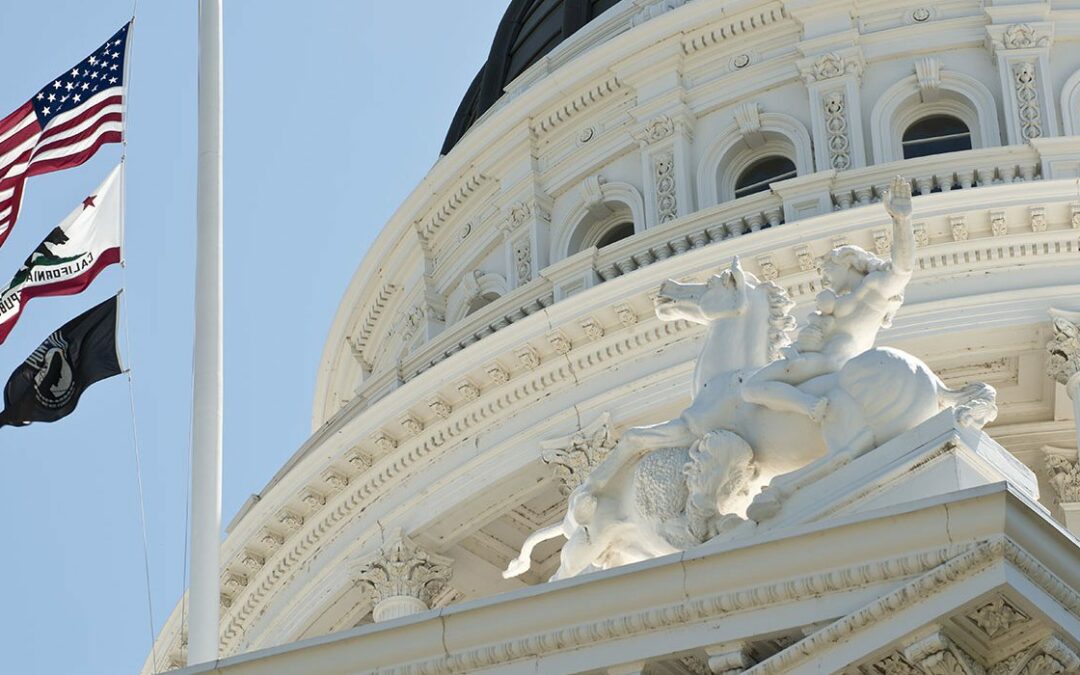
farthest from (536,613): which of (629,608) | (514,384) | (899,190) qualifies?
(514,384)

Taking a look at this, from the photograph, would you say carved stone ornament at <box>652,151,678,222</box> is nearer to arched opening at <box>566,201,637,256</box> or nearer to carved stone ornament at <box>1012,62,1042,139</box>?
arched opening at <box>566,201,637,256</box>

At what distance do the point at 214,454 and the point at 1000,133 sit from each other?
20.4 metres

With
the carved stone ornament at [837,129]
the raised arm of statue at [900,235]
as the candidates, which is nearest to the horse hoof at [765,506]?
the raised arm of statue at [900,235]

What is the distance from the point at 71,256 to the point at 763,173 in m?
19.7

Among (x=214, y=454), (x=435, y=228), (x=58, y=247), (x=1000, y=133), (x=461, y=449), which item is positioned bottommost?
→ (x=214, y=454)

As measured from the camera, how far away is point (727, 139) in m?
42.2

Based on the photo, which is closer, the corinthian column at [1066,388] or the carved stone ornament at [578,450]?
the corinthian column at [1066,388]

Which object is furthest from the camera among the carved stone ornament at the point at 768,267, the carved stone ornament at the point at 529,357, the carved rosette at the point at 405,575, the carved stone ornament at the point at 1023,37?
the carved stone ornament at the point at 1023,37

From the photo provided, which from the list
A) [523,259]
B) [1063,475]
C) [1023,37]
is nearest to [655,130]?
[523,259]

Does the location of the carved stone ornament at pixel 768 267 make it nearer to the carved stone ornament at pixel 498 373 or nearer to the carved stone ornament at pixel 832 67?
the carved stone ornament at pixel 498 373

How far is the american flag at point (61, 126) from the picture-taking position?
79.8 feet

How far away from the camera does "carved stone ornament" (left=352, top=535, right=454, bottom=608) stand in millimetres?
38062

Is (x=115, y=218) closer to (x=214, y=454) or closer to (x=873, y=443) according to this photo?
(x=214, y=454)

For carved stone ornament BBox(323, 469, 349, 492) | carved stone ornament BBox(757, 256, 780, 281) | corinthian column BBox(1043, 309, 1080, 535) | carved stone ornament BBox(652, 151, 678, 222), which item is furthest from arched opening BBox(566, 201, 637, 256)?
corinthian column BBox(1043, 309, 1080, 535)
